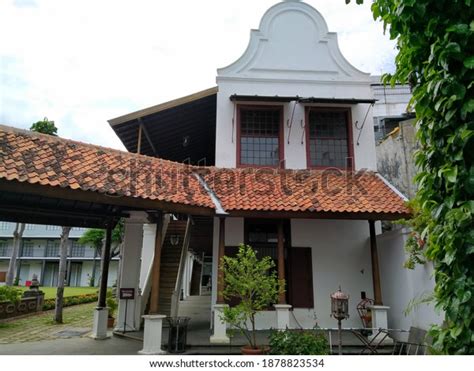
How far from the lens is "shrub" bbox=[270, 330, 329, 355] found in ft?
20.2

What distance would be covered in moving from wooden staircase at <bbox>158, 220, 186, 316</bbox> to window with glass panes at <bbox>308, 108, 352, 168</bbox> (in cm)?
578

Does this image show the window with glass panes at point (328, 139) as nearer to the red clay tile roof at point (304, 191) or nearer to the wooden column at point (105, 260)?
the red clay tile roof at point (304, 191)

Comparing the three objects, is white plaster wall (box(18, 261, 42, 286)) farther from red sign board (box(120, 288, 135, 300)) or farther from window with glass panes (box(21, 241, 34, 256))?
red sign board (box(120, 288, 135, 300))

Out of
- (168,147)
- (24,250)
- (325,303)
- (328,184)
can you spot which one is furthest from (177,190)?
(24,250)

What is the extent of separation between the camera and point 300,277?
408 inches

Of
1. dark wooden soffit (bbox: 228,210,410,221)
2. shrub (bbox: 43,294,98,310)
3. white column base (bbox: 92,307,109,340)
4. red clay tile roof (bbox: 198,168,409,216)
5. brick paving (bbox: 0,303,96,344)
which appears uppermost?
red clay tile roof (bbox: 198,168,409,216)

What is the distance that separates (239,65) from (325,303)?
25.8ft

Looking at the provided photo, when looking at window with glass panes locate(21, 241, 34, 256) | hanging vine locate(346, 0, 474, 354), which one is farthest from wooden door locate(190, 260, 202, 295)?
window with glass panes locate(21, 241, 34, 256)

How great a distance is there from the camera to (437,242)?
2.70 metres

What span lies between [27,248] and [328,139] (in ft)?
154

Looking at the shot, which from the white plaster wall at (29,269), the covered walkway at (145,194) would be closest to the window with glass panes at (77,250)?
the white plaster wall at (29,269)

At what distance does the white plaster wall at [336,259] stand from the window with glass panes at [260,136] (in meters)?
2.29

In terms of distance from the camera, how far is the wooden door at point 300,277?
33.6 ft

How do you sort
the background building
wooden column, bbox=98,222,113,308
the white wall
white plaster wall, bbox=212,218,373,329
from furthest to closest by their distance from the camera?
the background building
the white wall
white plaster wall, bbox=212,218,373,329
wooden column, bbox=98,222,113,308
